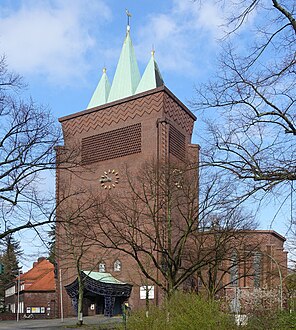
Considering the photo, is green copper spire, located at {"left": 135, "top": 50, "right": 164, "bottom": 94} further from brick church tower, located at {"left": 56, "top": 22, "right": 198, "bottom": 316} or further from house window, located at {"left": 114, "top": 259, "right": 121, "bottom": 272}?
house window, located at {"left": 114, "top": 259, "right": 121, "bottom": 272}

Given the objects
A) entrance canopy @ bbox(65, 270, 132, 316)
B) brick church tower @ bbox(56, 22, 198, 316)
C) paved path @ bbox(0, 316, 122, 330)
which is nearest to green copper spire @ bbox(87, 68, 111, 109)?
brick church tower @ bbox(56, 22, 198, 316)

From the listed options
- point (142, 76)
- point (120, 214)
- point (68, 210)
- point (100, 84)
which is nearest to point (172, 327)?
point (68, 210)

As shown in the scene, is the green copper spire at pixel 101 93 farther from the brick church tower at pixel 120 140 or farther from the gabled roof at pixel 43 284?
the gabled roof at pixel 43 284

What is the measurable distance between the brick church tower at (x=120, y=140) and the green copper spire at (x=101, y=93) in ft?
0.50

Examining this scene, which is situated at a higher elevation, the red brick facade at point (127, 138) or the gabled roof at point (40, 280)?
the red brick facade at point (127, 138)

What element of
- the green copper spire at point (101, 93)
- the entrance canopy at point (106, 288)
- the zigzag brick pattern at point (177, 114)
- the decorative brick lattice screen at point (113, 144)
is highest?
the green copper spire at point (101, 93)

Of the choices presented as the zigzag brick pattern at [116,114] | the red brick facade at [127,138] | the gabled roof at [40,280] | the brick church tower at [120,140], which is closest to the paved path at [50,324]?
the brick church tower at [120,140]

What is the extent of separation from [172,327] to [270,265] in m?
39.0

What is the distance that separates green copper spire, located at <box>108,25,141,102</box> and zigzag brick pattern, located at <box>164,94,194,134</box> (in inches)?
190

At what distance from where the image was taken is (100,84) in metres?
59.9

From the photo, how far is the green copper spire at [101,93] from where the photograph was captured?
58.2 m

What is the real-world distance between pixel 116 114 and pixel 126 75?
546cm

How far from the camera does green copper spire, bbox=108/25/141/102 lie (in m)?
56.0

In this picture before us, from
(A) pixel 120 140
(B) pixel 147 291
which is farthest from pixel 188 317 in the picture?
(A) pixel 120 140
